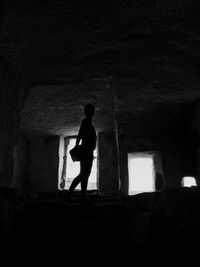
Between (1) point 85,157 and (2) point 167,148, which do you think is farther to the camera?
(2) point 167,148

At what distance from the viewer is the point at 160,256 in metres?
2.42

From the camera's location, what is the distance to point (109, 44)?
14.2 ft

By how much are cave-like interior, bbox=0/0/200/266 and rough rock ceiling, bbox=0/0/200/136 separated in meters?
0.01

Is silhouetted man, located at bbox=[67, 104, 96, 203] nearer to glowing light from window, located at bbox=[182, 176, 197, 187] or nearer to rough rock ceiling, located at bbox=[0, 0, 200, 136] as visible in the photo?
rough rock ceiling, located at bbox=[0, 0, 200, 136]

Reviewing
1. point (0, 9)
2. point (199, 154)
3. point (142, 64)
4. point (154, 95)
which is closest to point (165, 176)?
point (199, 154)

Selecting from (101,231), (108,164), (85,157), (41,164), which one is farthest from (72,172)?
(101,231)

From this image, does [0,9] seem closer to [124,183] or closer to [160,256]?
[160,256]

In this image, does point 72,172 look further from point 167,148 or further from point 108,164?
point 167,148

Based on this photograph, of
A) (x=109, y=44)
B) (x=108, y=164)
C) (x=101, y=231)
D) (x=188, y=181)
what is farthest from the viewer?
(x=108, y=164)

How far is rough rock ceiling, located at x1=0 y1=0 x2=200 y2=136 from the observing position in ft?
11.5

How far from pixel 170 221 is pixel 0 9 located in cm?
280

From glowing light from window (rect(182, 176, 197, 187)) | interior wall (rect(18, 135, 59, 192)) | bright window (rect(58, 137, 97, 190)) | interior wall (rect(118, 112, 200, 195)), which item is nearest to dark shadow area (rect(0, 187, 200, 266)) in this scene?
interior wall (rect(118, 112, 200, 195))

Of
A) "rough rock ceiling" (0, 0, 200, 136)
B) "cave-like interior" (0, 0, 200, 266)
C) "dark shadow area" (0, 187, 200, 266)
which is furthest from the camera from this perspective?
"rough rock ceiling" (0, 0, 200, 136)

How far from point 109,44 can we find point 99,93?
8.48 feet
